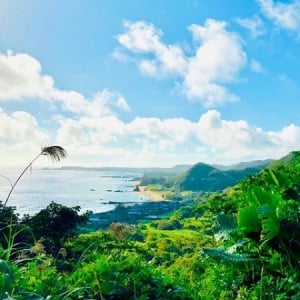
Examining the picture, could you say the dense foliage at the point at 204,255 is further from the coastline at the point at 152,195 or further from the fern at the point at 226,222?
the coastline at the point at 152,195

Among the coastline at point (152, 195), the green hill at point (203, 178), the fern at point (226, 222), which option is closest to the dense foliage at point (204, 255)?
the fern at point (226, 222)

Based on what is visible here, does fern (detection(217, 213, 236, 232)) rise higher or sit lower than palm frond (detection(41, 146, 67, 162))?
lower

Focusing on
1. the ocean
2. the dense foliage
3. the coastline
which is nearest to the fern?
the dense foliage

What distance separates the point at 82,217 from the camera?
50.4ft

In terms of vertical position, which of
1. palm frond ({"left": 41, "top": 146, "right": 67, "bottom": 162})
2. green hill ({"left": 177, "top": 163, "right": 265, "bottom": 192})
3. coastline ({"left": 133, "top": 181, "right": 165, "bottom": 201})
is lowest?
coastline ({"left": 133, "top": 181, "right": 165, "bottom": 201})

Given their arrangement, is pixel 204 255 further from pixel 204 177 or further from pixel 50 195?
pixel 204 177

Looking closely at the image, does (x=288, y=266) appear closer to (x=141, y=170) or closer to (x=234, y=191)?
(x=234, y=191)

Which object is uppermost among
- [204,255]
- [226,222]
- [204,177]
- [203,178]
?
[226,222]

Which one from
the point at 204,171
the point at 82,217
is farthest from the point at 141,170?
the point at 82,217

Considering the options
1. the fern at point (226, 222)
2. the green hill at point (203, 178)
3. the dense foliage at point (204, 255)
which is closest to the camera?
the dense foliage at point (204, 255)

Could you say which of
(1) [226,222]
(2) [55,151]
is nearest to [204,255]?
(1) [226,222]

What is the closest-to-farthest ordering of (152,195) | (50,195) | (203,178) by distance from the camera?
1. (50,195)
2. (152,195)
3. (203,178)

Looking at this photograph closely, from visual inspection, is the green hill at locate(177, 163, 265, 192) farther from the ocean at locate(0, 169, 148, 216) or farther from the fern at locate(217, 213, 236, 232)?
the fern at locate(217, 213, 236, 232)

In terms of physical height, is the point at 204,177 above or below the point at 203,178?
above
